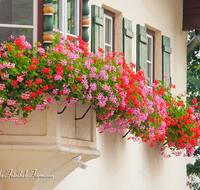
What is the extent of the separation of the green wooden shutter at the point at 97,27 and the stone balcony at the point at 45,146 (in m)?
1.47


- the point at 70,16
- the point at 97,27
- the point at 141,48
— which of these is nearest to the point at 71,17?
the point at 70,16

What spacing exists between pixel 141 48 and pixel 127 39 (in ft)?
1.96

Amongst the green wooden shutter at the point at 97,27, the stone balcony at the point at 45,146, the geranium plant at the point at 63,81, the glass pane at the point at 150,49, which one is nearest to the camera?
the geranium plant at the point at 63,81

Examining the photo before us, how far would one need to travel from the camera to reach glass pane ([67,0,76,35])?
5357mm

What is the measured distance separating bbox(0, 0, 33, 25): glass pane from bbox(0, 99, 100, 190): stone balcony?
929 millimetres

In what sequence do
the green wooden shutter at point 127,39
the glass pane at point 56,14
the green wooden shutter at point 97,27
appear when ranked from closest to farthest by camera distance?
the glass pane at point 56,14 → the green wooden shutter at point 97,27 → the green wooden shutter at point 127,39

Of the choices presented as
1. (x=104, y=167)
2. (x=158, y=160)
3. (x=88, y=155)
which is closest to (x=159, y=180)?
(x=158, y=160)

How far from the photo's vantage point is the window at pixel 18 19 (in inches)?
185

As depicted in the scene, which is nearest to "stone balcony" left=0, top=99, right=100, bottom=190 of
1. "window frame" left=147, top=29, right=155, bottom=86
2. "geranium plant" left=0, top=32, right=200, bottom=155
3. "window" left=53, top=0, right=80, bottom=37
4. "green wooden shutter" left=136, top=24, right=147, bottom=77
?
"geranium plant" left=0, top=32, right=200, bottom=155

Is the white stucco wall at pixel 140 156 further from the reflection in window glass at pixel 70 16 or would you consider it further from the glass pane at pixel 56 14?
the glass pane at pixel 56 14

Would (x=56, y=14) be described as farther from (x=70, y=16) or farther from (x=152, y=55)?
(x=152, y=55)

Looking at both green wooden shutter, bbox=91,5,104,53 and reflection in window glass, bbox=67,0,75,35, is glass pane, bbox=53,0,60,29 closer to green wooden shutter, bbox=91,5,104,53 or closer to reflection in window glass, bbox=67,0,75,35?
reflection in window glass, bbox=67,0,75,35

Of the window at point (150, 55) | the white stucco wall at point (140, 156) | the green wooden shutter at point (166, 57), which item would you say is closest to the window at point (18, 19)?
the white stucco wall at point (140, 156)

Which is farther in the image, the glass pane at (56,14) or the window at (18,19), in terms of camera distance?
the glass pane at (56,14)
